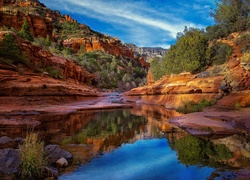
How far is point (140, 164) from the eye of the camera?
8.66 m

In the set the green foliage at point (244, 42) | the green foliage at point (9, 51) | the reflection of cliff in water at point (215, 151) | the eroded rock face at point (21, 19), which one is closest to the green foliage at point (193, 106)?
the green foliage at point (244, 42)

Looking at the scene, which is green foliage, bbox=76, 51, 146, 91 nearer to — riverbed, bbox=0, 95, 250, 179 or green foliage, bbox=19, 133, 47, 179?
riverbed, bbox=0, 95, 250, 179

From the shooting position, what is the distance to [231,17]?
34.1 m

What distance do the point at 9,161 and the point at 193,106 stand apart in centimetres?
1991

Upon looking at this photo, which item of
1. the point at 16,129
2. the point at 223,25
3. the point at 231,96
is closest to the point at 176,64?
the point at 223,25

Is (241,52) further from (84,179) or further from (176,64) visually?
(84,179)

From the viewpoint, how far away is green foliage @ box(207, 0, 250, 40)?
31.8m

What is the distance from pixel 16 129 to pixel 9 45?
16.2 meters

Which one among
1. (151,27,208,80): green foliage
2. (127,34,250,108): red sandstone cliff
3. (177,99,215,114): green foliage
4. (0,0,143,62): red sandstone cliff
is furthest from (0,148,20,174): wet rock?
(0,0,143,62): red sandstone cliff

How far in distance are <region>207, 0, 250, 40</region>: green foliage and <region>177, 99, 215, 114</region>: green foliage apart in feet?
50.7

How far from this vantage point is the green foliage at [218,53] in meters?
27.3

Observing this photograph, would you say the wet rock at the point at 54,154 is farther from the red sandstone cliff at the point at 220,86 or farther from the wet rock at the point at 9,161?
the red sandstone cliff at the point at 220,86

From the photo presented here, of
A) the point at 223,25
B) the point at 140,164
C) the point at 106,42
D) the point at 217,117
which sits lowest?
the point at 140,164

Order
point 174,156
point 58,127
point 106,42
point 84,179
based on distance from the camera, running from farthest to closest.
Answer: point 106,42 < point 58,127 < point 174,156 < point 84,179
